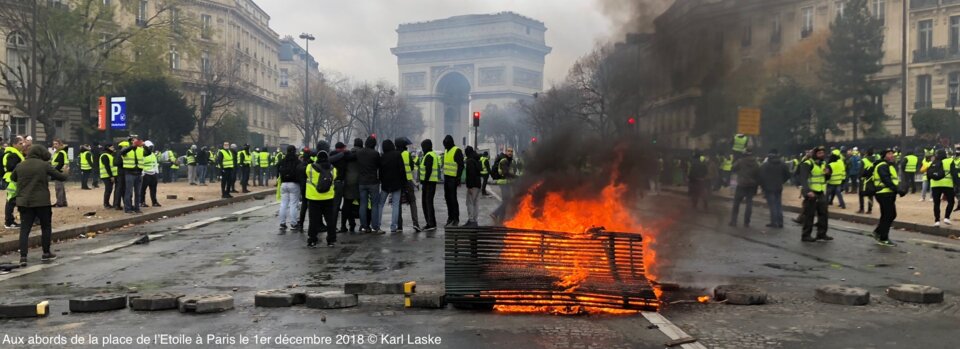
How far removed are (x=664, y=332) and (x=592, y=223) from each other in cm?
321

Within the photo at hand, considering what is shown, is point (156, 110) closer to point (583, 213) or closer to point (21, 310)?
point (583, 213)

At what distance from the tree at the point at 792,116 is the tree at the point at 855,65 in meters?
0.76

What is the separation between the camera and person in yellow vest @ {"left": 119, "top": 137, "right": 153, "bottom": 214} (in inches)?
679

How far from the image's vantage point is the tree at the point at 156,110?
4962 centimetres

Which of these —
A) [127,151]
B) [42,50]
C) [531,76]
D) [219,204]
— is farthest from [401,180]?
[531,76]

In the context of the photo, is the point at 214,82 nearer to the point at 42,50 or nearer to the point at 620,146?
the point at 42,50

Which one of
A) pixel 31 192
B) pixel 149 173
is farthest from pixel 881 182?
pixel 149 173

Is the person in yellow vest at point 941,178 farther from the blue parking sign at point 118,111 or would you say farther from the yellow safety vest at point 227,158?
the blue parking sign at point 118,111

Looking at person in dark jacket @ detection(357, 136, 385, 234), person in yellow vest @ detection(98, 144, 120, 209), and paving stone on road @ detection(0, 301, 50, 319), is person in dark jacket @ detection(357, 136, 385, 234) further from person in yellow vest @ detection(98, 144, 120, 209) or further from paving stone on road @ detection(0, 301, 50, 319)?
person in yellow vest @ detection(98, 144, 120, 209)

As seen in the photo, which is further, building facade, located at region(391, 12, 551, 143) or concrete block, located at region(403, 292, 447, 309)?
building facade, located at region(391, 12, 551, 143)

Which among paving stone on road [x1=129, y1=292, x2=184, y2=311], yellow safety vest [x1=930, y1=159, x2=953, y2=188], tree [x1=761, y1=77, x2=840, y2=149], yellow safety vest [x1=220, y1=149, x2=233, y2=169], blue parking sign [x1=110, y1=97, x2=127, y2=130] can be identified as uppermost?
blue parking sign [x1=110, y1=97, x2=127, y2=130]

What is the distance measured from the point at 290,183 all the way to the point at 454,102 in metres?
125

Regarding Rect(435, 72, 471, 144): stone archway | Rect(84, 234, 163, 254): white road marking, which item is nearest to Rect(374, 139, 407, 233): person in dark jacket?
Rect(84, 234, 163, 254): white road marking

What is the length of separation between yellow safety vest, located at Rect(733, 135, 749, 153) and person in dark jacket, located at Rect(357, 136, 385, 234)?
623cm
